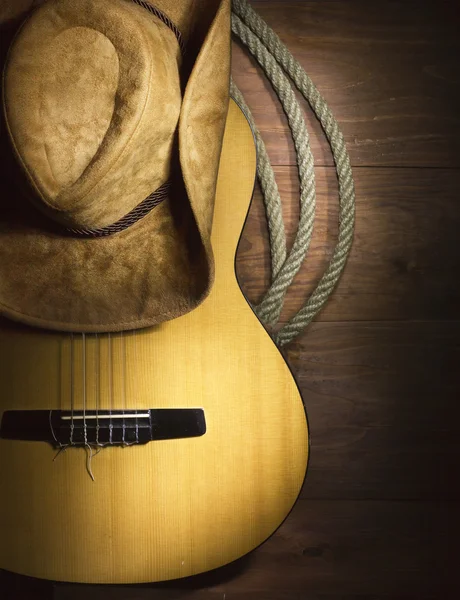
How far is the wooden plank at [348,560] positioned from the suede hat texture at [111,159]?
573 mm

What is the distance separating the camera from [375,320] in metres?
1.15

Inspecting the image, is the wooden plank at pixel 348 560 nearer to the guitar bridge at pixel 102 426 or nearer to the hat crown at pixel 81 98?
the guitar bridge at pixel 102 426

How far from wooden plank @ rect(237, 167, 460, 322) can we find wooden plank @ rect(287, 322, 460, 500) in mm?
52

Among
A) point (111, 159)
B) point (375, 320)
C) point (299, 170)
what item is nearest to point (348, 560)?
point (375, 320)

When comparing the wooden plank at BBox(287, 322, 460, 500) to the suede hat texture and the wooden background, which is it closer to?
the wooden background

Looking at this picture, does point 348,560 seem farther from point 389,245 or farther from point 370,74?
point 370,74

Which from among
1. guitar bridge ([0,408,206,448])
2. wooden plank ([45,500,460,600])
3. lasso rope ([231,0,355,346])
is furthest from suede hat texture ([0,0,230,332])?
wooden plank ([45,500,460,600])

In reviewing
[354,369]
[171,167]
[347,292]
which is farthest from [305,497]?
[171,167]

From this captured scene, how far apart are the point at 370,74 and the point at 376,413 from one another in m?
0.66

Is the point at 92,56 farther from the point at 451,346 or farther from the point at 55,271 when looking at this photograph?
the point at 451,346

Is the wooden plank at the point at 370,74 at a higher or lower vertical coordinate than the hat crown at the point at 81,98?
higher

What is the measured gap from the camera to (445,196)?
116 centimetres

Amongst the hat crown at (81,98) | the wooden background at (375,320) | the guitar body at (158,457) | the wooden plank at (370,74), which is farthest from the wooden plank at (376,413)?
the hat crown at (81,98)

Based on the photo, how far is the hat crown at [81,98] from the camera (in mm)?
719
